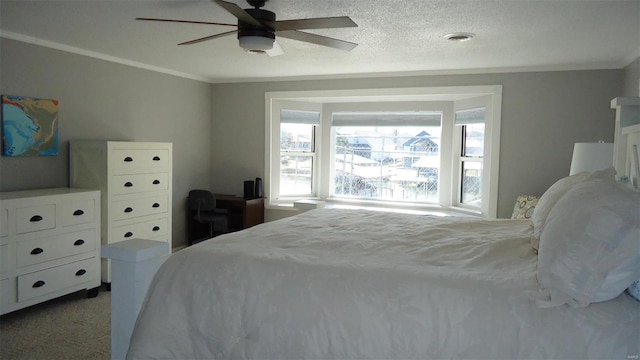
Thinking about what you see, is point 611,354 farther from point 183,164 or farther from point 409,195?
point 183,164

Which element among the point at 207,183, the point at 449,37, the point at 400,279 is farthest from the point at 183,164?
the point at 400,279

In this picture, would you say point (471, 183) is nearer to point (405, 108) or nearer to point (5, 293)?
point (405, 108)

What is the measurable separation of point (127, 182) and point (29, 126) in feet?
2.89

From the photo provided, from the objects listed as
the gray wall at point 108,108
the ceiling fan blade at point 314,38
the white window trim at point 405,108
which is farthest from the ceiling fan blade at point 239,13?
the white window trim at point 405,108

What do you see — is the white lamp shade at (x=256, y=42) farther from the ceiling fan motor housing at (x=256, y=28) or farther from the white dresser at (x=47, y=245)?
the white dresser at (x=47, y=245)

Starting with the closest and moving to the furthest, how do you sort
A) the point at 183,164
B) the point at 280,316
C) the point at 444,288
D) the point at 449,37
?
the point at 444,288 → the point at 280,316 → the point at 449,37 → the point at 183,164

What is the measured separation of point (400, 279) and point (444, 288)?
0.16 meters

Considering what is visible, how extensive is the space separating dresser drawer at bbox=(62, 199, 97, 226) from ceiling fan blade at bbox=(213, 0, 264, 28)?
2178 millimetres

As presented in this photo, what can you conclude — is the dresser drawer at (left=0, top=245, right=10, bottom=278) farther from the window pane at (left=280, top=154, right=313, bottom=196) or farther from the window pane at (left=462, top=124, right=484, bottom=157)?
the window pane at (left=462, top=124, right=484, bottom=157)

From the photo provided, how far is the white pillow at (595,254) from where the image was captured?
1.34 m

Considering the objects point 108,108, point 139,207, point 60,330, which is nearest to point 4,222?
point 60,330

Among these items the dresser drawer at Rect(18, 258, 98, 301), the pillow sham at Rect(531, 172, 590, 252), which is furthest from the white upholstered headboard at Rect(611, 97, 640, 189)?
the dresser drawer at Rect(18, 258, 98, 301)

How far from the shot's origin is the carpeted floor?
104 inches

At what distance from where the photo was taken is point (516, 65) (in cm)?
415
